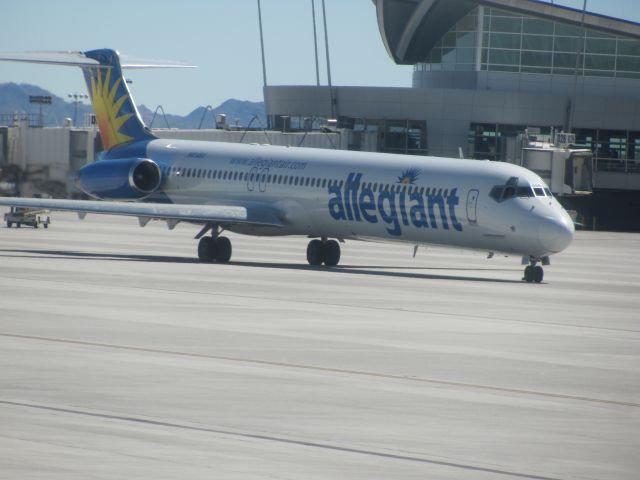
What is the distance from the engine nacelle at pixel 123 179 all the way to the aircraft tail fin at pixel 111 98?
7.05ft

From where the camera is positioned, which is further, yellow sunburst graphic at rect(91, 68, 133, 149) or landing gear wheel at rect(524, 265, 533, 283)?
yellow sunburst graphic at rect(91, 68, 133, 149)

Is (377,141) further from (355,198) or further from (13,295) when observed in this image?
(13,295)

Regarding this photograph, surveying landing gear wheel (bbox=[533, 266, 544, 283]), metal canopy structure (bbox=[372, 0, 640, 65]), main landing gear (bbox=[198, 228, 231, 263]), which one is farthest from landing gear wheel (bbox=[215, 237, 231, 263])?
metal canopy structure (bbox=[372, 0, 640, 65])

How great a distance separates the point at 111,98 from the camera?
47812 mm

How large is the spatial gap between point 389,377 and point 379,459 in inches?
202

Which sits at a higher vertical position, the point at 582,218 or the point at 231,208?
the point at 231,208

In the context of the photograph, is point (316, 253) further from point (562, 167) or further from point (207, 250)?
point (562, 167)

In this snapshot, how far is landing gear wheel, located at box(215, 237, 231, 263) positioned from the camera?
41062 mm

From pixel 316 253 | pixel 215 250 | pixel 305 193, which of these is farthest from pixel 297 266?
pixel 215 250

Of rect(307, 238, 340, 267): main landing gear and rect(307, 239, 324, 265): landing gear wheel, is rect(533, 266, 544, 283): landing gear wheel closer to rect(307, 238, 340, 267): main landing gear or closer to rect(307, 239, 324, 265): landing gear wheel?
rect(307, 238, 340, 267): main landing gear

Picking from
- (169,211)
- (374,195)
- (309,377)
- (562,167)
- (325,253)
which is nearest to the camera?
(309,377)

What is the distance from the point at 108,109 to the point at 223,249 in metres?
9.43

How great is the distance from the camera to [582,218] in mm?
89125

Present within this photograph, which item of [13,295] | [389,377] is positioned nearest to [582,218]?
[13,295]
